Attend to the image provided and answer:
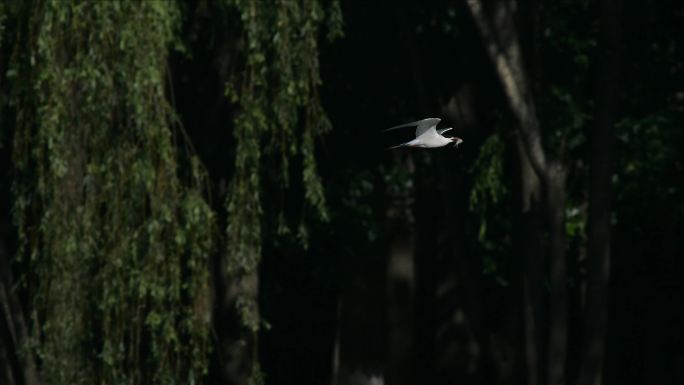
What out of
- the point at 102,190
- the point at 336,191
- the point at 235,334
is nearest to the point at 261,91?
the point at 102,190

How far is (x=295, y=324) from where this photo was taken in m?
24.2

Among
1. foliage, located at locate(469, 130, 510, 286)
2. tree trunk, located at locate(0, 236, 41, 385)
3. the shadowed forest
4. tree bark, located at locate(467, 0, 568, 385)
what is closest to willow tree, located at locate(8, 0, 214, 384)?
the shadowed forest

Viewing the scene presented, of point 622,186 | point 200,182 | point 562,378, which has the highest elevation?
point 622,186

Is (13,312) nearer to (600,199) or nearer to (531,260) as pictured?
(531,260)

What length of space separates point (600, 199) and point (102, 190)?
4.67m

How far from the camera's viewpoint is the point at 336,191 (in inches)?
754

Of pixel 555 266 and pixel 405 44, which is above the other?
pixel 405 44

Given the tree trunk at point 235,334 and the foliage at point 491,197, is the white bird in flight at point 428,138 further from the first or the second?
the foliage at point 491,197

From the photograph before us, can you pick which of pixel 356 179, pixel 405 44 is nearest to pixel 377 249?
pixel 356 179

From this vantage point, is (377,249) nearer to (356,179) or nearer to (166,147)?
(356,179)

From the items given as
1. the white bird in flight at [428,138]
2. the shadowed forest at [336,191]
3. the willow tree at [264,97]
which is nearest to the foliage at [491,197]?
the shadowed forest at [336,191]

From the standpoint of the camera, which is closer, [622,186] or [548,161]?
[548,161]

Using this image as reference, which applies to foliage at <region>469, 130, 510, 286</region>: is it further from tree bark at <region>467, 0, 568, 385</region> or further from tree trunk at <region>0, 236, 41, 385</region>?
tree trunk at <region>0, 236, 41, 385</region>

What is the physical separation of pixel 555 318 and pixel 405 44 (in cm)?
406
